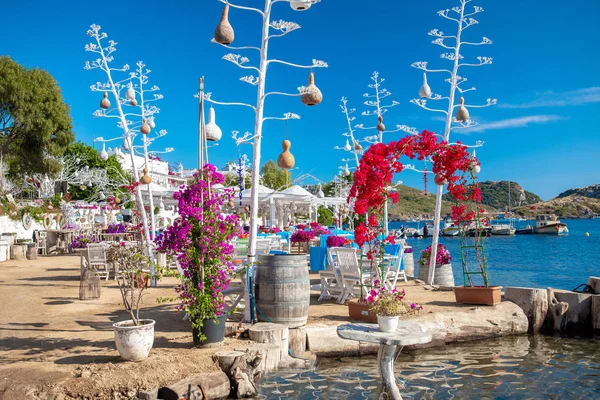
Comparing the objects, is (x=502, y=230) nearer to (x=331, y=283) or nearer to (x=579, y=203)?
(x=331, y=283)

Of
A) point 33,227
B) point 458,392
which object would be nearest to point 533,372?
point 458,392

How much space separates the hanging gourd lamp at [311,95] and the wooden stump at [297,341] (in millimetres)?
2881

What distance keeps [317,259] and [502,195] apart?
11615cm

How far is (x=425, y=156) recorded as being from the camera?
23.7 ft

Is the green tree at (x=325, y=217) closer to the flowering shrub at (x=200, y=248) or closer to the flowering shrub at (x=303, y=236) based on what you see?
the flowering shrub at (x=303, y=236)

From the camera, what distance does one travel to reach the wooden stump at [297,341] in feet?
18.9

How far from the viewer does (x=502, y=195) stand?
116750 millimetres

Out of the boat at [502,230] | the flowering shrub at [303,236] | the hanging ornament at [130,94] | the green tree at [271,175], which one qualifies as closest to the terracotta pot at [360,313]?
the hanging ornament at [130,94]

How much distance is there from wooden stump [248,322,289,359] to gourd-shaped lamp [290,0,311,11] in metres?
3.92

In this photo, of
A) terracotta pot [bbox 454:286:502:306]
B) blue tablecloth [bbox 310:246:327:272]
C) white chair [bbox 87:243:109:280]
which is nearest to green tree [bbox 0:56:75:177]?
white chair [bbox 87:243:109:280]

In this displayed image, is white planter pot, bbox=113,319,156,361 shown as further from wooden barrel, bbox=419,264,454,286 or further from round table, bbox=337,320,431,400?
wooden barrel, bbox=419,264,454,286

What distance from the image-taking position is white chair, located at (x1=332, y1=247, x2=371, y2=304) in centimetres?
744

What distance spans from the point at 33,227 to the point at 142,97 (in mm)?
13748

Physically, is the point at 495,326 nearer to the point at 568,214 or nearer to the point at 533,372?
the point at 533,372
